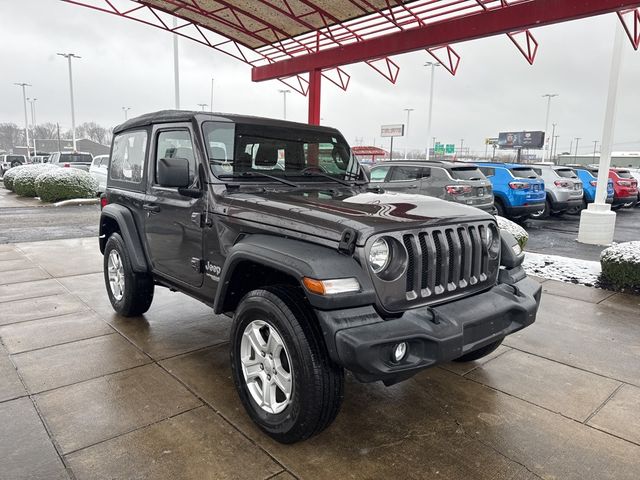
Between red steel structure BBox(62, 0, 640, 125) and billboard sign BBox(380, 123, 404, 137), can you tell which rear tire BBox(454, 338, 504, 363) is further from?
billboard sign BBox(380, 123, 404, 137)

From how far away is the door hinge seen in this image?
139 inches

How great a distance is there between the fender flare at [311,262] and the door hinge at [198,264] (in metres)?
0.73

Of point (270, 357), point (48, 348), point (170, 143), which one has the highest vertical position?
point (170, 143)

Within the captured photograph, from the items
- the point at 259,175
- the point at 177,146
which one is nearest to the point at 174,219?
the point at 177,146

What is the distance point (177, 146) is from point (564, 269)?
236 inches

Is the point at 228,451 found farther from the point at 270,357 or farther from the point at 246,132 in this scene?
the point at 246,132

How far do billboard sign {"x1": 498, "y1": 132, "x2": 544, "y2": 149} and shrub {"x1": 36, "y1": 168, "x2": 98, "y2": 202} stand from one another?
56.7 meters

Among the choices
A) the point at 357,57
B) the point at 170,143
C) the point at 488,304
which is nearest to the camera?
the point at 488,304

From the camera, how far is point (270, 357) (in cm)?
276

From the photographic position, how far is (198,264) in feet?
11.6

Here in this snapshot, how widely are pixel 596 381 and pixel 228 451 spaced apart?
2826mm

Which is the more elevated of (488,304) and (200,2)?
(200,2)

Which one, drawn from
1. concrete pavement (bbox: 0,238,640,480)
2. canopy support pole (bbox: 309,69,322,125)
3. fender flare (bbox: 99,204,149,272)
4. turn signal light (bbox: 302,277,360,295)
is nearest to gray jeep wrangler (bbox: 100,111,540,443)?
turn signal light (bbox: 302,277,360,295)

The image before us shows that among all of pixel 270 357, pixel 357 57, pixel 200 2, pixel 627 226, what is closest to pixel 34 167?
pixel 200 2
